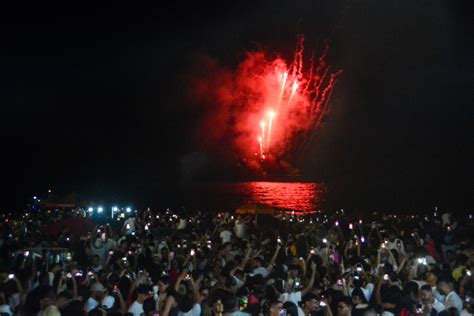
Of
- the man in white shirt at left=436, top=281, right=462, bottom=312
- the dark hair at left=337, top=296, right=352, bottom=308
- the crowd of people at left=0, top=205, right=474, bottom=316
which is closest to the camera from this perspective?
the dark hair at left=337, top=296, right=352, bottom=308

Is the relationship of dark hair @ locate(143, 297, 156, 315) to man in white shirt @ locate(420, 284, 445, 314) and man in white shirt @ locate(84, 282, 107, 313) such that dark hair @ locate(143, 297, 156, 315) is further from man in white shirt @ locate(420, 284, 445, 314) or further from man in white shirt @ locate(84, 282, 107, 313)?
man in white shirt @ locate(420, 284, 445, 314)

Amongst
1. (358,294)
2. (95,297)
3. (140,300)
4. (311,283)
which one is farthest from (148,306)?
(311,283)

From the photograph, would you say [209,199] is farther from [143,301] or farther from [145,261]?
[143,301]

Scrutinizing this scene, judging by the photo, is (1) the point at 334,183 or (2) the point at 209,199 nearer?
(2) the point at 209,199

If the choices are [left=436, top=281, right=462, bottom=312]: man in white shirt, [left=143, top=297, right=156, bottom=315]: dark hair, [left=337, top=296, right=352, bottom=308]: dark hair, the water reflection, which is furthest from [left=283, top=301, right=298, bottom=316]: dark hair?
the water reflection

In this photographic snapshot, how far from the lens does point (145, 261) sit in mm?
8500

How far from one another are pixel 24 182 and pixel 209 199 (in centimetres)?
1161

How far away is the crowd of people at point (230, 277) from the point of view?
5648 millimetres

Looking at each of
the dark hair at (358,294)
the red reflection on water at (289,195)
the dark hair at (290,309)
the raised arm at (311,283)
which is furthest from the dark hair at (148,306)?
the red reflection on water at (289,195)

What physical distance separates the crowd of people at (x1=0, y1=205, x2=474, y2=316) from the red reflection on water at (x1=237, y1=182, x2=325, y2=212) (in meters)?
13.0

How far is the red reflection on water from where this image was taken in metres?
25.8

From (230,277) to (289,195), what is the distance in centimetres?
2173

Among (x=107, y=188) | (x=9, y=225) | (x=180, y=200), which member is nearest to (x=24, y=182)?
(x=107, y=188)

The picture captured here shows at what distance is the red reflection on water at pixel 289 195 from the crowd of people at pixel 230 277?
42.8ft
